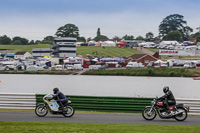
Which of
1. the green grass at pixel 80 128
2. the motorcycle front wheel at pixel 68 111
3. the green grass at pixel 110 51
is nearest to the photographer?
the green grass at pixel 80 128

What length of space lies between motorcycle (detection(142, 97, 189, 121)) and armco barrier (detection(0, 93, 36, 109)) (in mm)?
6977

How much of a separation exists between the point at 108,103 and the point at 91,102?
0.96 m

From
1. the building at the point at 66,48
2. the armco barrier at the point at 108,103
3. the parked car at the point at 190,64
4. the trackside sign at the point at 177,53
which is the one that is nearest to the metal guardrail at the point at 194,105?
the armco barrier at the point at 108,103

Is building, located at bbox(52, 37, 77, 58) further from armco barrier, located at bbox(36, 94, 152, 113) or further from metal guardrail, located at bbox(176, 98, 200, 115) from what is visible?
metal guardrail, located at bbox(176, 98, 200, 115)

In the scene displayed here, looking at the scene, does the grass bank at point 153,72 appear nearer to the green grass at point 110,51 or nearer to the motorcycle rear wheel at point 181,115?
the green grass at point 110,51

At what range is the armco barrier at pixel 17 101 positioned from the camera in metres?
21.6

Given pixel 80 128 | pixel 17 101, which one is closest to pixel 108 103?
pixel 17 101

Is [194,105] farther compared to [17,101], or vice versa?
[17,101]

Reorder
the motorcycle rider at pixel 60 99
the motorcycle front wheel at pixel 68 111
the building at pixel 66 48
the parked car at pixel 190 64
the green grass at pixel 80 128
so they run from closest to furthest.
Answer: the green grass at pixel 80 128, the motorcycle rider at pixel 60 99, the motorcycle front wheel at pixel 68 111, the parked car at pixel 190 64, the building at pixel 66 48

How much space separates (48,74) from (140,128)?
74008 millimetres

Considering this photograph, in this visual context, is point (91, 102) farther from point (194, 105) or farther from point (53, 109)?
point (194, 105)

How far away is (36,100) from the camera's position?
2173 cm

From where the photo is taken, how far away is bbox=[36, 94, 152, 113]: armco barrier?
21.6 meters

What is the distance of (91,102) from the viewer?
21.8 meters
